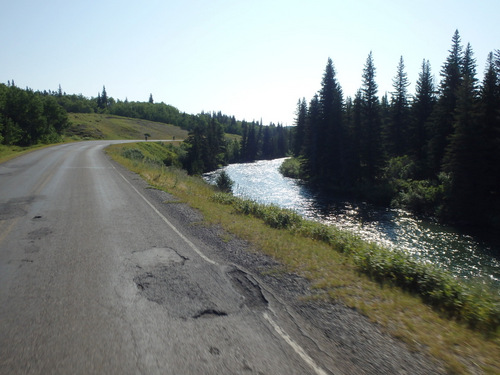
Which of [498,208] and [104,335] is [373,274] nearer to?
[104,335]

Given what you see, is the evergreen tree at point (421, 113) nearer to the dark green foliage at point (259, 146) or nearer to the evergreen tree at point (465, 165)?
the evergreen tree at point (465, 165)

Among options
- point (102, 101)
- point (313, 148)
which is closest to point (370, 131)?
point (313, 148)

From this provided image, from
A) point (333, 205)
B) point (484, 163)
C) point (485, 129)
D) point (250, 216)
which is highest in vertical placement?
point (485, 129)

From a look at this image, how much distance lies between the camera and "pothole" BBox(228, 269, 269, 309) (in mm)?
5251

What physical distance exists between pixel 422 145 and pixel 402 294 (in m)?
46.4

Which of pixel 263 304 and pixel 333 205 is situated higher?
pixel 263 304

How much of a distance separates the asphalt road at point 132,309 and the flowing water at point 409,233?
37.5 ft

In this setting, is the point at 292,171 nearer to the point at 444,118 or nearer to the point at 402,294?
the point at 444,118

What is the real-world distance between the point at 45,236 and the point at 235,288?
19.4ft

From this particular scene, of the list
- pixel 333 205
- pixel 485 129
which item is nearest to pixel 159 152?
pixel 333 205

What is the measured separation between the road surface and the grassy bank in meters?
0.94

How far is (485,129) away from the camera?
25.9 m

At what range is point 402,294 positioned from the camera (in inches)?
223

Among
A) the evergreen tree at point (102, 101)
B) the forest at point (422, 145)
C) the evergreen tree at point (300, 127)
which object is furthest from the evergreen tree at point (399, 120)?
the evergreen tree at point (102, 101)
